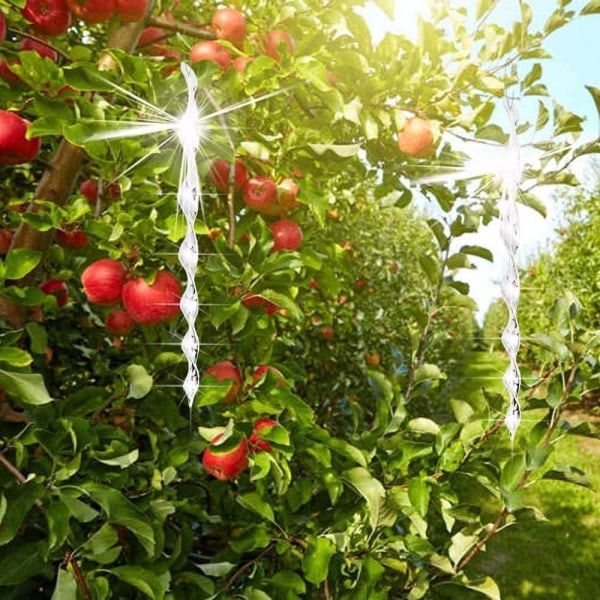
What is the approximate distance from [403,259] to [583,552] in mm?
3879

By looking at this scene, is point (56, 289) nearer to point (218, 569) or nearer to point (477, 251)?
point (218, 569)

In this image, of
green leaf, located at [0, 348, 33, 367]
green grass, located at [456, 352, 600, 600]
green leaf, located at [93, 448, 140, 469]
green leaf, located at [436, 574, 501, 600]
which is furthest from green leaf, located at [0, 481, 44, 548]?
green grass, located at [456, 352, 600, 600]

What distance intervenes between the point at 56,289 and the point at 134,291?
1.83 feet

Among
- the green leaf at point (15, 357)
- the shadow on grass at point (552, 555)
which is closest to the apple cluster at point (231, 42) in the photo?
the green leaf at point (15, 357)

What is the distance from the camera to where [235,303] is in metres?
1.24

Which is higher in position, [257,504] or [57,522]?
[57,522]

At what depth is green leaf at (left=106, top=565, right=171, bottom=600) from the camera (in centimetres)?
113

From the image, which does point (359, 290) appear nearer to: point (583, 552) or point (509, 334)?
point (583, 552)

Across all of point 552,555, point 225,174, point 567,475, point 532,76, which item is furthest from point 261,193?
point 552,555

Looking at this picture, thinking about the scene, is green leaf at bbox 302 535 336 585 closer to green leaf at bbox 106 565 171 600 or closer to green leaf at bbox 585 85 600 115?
green leaf at bbox 106 565 171 600

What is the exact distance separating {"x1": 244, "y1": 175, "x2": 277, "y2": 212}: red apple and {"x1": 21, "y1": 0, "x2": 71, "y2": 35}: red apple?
558 millimetres

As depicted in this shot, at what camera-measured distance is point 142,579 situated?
1.14 meters

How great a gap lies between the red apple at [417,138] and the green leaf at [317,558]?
3.02ft

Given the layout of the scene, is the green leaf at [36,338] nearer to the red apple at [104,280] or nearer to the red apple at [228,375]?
the red apple at [104,280]
